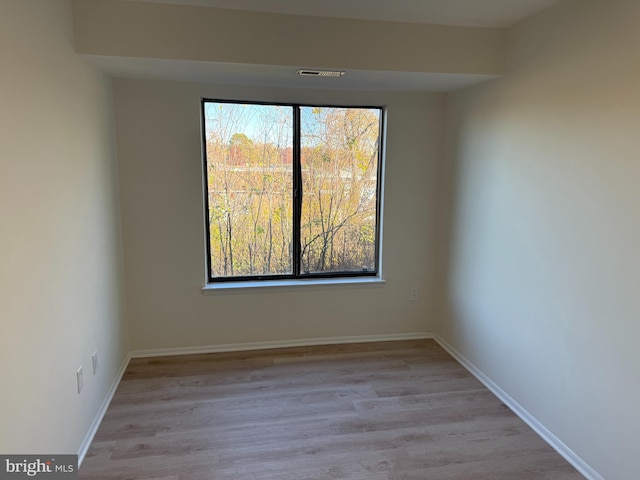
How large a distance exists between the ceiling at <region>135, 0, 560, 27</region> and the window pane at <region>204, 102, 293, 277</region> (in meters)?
0.96

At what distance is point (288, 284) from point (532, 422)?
6.41 feet

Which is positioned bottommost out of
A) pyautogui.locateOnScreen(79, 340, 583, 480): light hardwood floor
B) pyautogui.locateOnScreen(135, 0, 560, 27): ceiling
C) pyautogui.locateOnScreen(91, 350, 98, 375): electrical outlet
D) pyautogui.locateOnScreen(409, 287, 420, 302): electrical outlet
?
pyautogui.locateOnScreen(79, 340, 583, 480): light hardwood floor

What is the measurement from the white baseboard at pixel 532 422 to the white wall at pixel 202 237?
0.63 m

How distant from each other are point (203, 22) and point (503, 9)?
1.71 metres

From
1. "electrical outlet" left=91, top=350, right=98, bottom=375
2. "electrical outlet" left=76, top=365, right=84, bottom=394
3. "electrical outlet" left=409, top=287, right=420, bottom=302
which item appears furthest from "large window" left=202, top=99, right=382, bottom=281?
"electrical outlet" left=76, top=365, right=84, bottom=394

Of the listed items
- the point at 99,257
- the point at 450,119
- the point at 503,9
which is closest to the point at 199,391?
the point at 99,257

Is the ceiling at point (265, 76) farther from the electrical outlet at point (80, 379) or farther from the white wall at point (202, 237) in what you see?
the electrical outlet at point (80, 379)

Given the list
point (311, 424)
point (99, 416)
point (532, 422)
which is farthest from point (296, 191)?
point (532, 422)

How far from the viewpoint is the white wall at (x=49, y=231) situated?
1431mm

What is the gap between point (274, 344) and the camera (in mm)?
3389

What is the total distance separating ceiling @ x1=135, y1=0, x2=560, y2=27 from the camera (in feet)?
7.07

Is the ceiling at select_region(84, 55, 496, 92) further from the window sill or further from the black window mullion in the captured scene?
the window sill

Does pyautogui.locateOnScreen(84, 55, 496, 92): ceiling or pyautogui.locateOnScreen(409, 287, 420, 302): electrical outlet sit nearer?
pyautogui.locateOnScreen(84, 55, 496, 92): ceiling

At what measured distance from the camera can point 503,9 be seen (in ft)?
7.36
